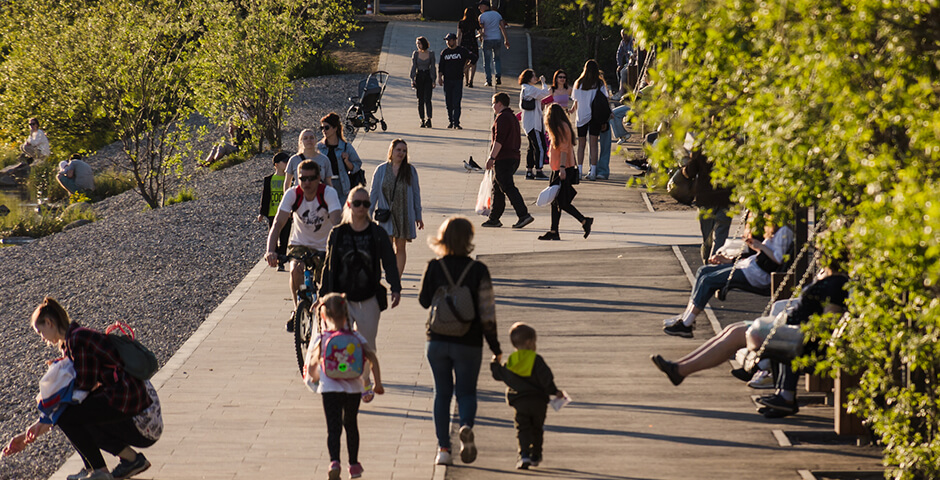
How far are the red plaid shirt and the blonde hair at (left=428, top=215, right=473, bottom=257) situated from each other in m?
2.11

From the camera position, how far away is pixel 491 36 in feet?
89.4

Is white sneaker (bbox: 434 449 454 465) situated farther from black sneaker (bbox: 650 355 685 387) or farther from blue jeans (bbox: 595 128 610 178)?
blue jeans (bbox: 595 128 610 178)

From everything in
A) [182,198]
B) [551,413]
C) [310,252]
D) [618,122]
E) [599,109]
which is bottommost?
[182,198]

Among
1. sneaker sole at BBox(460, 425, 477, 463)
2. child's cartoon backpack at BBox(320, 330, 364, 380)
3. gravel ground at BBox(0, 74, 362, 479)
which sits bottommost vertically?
gravel ground at BBox(0, 74, 362, 479)

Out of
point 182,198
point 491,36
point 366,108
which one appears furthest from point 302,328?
point 491,36

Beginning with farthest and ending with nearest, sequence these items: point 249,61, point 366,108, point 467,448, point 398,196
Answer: point 366,108
point 249,61
point 398,196
point 467,448

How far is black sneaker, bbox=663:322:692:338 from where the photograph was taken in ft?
32.6

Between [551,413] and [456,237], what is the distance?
1.96 m

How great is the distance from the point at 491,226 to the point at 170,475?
876 centimetres

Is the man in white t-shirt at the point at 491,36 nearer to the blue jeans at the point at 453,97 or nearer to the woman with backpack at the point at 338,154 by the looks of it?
the blue jeans at the point at 453,97

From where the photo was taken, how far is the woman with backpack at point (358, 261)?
796 cm

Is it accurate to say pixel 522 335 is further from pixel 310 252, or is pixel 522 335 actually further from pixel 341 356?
pixel 310 252

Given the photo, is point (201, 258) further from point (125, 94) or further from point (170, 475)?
point (170, 475)

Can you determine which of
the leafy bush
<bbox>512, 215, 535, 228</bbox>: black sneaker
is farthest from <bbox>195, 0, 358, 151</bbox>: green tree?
<bbox>512, 215, 535, 228</bbox>: black sneaker
